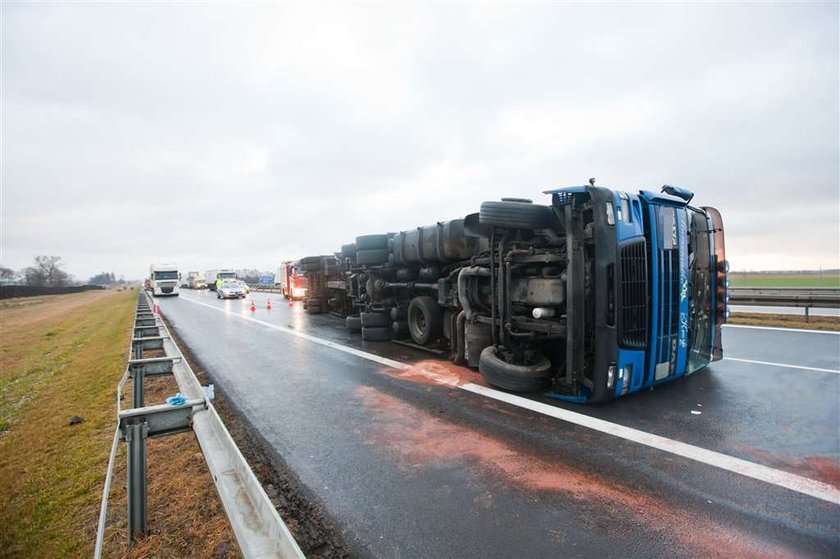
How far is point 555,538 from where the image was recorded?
2615 millimetres

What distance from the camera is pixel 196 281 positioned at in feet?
211

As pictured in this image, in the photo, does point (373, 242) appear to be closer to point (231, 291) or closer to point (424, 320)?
point (424, 320)

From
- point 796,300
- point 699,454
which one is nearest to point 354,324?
point 699,454

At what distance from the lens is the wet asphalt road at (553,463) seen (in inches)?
104

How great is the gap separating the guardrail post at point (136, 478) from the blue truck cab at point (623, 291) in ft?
13.1

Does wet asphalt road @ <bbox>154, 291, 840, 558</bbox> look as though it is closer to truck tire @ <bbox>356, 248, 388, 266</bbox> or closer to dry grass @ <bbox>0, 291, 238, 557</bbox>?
dry grass @ <bbox>0, 291, 238, 557</bbox>

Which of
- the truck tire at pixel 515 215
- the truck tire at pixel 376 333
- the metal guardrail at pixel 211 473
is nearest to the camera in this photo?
the metal guardrail at pixel 211 473

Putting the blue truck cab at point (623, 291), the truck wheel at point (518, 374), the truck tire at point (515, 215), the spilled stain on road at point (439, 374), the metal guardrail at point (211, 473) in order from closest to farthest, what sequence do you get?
the metal guardrail at point (211, 473), the blue truck cab at point (623, 291), the truck wheel at point (518, 374), the truck tire at point (515, 215), the spilled stain on road at point (439, 374)

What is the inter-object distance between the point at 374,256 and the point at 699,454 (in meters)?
7.65

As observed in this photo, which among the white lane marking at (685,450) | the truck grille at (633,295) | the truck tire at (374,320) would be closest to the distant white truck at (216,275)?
the truck tire at (374,320)

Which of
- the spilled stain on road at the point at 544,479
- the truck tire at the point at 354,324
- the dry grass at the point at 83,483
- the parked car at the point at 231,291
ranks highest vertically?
the parked car at the point at 231,291

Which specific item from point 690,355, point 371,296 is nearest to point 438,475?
point 690,355

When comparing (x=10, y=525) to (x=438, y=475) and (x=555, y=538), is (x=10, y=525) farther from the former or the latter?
(x=555, y=538)

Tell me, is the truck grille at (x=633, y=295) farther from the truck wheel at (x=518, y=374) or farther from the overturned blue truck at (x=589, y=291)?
the truck wheel at (x=518, y=374)
